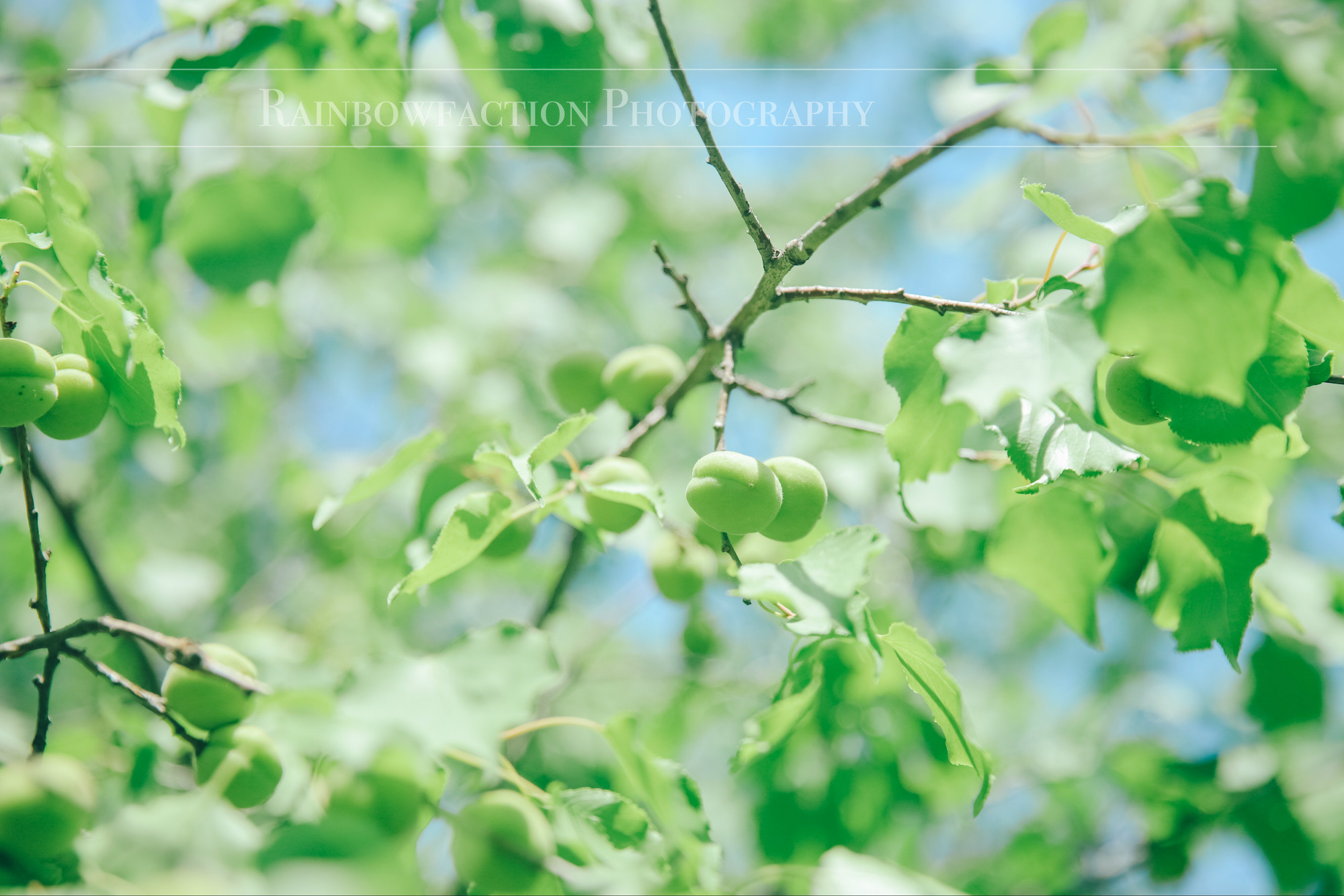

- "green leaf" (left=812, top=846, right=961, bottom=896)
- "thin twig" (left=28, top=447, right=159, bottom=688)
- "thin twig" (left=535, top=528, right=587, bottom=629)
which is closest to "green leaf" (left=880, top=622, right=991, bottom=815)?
"green leaf" (left=812, top=846, right=961, bottom=896)

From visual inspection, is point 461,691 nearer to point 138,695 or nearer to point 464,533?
point 464,533

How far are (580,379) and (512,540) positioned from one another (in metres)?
0.41

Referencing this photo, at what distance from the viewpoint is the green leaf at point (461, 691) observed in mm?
688

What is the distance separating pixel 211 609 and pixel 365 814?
2.47 meters

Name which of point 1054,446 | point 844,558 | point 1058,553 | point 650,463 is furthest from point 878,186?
point 650,463

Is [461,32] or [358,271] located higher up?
[461,32]

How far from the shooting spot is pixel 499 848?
87 centimetres

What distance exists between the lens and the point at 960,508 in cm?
186

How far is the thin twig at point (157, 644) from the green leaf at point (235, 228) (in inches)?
41.6

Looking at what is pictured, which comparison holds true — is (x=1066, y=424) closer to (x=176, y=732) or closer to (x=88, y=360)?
(x=176, y=732)

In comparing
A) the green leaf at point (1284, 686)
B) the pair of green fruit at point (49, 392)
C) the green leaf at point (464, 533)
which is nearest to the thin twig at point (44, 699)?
the pair of green fruit at point (49, 392)

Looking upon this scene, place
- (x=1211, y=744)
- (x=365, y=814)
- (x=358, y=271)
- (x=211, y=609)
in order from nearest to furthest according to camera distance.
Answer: (x=365, y=814) → (x=1211, y=744) → (x=211, y=609) → (x=358, y=271)

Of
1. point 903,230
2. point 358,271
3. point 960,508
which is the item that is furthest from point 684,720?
point 903,230

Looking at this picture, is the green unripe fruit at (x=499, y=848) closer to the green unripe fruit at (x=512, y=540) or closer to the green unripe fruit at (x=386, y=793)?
the green unripe fruit at (x=386, y=793)
